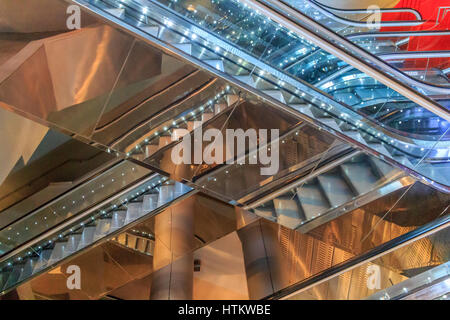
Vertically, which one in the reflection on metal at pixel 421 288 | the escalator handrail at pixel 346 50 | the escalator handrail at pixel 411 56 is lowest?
the reflection on metal at pixel 421 288

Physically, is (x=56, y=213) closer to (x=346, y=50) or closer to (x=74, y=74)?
(x=74, y=74)

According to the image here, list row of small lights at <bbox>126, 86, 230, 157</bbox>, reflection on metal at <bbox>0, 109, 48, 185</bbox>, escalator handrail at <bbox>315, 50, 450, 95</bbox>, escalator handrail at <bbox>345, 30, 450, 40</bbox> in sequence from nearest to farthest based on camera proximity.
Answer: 1. row of small lights at <bbox>126, 86, 230, 157</bbox>
2. escalator handrail at <bbox>315, 50, 450, 95</bbox>
3. escalator handrail at <bbox>345, 30, 450, 40</bbox>
4. reflection on metal at <bbox>0, 109, 48, 185</bbox>

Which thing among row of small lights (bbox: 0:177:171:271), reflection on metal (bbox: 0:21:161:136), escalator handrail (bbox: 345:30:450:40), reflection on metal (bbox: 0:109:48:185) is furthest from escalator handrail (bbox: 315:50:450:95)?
reflection on metal (bbox: 0:109:48:185)

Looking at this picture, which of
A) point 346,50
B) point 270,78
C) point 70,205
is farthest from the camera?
point 70,205

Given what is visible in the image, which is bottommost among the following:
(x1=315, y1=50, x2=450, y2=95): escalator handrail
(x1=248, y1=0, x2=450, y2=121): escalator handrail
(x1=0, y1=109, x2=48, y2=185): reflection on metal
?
(x1=248, y1=0, x2=450, y2=121): escalator handrail

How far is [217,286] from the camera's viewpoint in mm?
5078

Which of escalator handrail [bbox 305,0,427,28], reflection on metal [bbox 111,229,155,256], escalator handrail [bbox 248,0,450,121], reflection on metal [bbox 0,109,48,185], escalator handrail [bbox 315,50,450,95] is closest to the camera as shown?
escalator handrail [bbox 248,0,450,121]

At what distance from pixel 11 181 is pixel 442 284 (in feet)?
15.3

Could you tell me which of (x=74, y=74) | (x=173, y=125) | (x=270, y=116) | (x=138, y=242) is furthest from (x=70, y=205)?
(x=270, y=116)

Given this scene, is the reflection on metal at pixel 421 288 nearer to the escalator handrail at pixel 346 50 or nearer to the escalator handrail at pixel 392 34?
the escalator handrail at pixel 346 50

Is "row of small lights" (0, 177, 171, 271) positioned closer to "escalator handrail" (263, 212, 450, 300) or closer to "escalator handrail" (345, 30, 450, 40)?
"escalator handrail" (263, 212, 450, 300)

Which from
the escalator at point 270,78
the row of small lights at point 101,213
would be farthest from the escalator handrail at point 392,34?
the row of small lights at point 101,213
